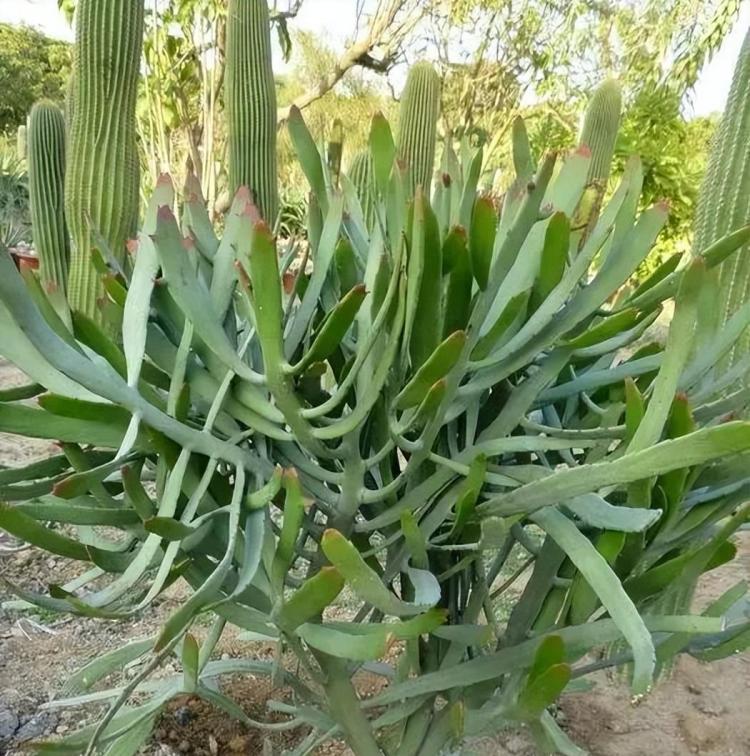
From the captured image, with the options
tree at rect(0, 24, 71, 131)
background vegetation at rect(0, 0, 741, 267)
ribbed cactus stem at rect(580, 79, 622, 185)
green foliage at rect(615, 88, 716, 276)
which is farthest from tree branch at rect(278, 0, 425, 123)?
tree at rect(0, 24, 71, 131)

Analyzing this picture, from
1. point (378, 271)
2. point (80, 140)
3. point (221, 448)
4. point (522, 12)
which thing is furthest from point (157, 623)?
point (522, 12)

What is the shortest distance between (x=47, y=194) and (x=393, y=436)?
4.25 m

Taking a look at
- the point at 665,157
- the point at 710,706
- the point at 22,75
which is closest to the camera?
the point at 710,706

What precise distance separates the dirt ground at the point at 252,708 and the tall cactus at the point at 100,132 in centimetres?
207

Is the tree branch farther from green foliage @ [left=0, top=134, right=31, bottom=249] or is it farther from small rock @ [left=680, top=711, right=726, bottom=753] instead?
small rock @ [left=680, top=711, right=726, bottom=753]

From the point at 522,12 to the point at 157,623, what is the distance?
34.7 ft

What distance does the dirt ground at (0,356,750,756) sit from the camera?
1393mm

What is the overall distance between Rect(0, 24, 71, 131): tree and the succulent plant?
765 inches

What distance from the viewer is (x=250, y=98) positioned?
474 centimetres

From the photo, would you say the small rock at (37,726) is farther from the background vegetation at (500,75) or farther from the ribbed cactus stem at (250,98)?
the background vegetation at (500,75)

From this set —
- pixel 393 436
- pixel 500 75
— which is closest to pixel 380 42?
pixel 500 75

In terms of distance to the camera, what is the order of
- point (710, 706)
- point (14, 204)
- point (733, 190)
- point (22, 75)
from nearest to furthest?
point (710, 706) → point (733, 190) → point (14, 204) → point (22, 75)

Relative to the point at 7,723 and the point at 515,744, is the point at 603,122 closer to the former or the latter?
the point at 515,744

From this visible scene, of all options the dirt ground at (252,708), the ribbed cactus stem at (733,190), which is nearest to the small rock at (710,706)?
the dirt ground at (252,708)
